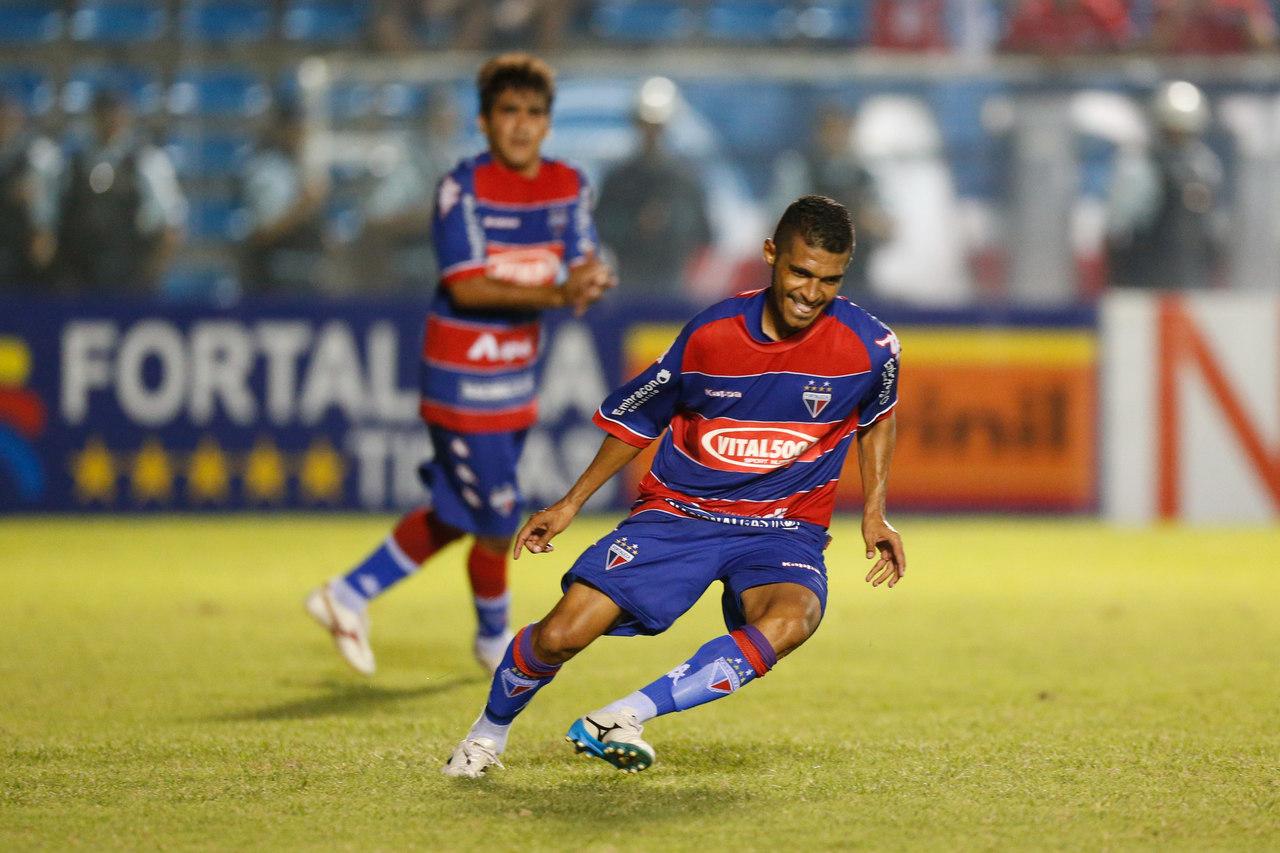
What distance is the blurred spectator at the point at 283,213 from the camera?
12.5m

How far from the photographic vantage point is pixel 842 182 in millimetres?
12227

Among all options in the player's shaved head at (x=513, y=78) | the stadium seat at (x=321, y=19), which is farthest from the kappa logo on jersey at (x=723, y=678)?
the stadium seat at (x=321, y=19)

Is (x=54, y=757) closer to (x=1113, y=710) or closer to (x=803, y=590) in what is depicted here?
(x=803, y=590)

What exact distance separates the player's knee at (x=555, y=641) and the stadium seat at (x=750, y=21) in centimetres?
989

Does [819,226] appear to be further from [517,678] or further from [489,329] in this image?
[489,329]

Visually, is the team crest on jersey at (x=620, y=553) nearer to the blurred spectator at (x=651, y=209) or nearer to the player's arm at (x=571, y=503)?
the player's arm at (x=571, y=503)

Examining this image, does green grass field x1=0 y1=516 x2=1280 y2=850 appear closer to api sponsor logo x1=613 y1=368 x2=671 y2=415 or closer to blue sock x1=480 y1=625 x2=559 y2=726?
blue sock x1=480 y1=625 x2=559 y2=726

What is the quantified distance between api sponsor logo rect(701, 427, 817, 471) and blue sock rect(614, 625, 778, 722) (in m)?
0.52

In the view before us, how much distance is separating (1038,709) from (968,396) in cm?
635

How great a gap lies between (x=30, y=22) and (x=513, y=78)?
31.0ft

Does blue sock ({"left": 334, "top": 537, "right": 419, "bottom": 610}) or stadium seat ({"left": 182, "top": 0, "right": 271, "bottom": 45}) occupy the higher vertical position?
stadium seat ({"left": 182, "top": 0, "right": 271, "bottom": 45})

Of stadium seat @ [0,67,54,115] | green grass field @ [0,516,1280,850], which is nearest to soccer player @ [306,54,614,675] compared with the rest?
green grass field @ [0,516,1280,850]

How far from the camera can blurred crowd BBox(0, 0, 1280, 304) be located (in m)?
12.3

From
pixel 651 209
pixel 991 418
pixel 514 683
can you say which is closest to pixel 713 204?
pixel 651 209
